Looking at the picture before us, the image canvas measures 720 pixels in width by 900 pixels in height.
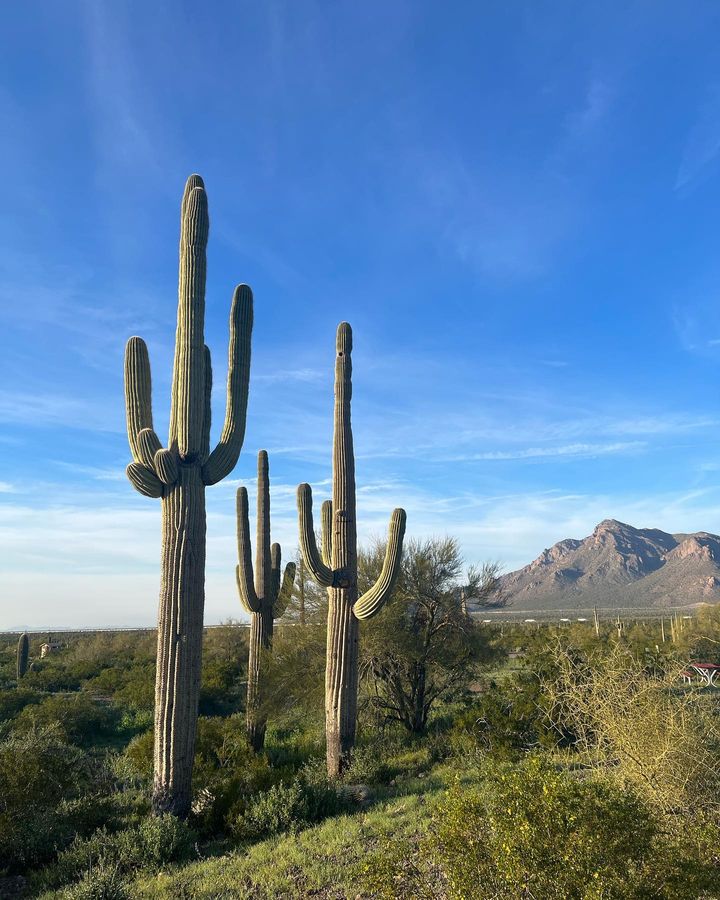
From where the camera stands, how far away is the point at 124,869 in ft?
22.5

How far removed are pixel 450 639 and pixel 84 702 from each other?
34.3ft

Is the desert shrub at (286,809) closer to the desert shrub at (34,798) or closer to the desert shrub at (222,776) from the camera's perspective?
the desert shrub at (222,776)

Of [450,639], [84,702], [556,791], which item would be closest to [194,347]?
[556,791]

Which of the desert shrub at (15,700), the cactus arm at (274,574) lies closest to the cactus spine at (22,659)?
the desert shrub at (15,700)

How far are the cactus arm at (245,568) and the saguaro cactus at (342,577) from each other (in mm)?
2892

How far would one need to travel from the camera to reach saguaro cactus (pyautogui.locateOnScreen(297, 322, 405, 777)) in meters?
10.5

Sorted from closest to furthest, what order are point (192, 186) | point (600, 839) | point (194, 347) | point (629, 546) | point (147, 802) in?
1. point (600, 839)
2. point (147, 802)
3. point (194, 347)
4. point (192, 186)
5. point (629, 546)

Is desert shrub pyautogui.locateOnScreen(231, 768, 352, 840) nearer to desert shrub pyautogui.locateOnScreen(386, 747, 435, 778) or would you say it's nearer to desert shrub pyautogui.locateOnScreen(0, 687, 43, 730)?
desert shrub pyautogui.locateOnScreen(386, 747, 435, 778)

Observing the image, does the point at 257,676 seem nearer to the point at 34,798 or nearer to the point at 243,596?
the point at 243,596

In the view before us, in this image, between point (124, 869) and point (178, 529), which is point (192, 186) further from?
point (124, 869)

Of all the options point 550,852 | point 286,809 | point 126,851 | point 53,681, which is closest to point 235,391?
point 286,809

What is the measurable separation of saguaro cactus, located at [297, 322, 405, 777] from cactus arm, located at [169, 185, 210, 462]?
275 centimetres

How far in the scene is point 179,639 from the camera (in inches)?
344

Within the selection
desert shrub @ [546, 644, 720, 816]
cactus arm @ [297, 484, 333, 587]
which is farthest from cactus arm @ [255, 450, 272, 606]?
desert shrub @ [546, 644, 720, 816]
